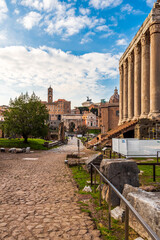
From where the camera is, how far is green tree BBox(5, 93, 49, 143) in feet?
80.6

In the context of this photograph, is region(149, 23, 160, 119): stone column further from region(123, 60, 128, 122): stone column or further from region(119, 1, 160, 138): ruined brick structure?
region(123, 60, 128, 122): stone column

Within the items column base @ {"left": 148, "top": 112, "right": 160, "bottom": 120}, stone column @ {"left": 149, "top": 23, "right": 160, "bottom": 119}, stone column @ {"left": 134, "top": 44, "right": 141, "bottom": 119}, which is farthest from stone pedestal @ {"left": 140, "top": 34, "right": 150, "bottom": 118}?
stone column @ {"left": 134, "top": 44, "right": 141, "bottom": 119}

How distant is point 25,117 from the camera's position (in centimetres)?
2531

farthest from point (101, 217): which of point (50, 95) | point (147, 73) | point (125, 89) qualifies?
point (50, 95)

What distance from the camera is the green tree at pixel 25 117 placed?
2458 cm

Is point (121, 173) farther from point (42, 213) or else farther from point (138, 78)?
point (138, 78)

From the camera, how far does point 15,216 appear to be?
14.1 ft

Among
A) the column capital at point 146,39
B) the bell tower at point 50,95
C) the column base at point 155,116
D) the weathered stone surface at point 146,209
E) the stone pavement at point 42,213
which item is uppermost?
the bell tower at point 50,95

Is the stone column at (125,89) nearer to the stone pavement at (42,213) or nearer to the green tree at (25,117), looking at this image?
the green tree at (25,117)

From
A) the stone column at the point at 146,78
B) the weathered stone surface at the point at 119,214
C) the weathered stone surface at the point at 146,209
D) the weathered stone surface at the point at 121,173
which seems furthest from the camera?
the stone column at the point at 146,78

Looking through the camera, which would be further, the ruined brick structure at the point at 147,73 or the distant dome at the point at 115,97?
the distant dome at the point at 115,97

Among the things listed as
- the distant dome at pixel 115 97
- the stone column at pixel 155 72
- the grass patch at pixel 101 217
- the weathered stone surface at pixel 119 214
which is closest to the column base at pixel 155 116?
the stone column at pixel 155 72

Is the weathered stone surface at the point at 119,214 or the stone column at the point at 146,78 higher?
the stone column at the point at 146,78

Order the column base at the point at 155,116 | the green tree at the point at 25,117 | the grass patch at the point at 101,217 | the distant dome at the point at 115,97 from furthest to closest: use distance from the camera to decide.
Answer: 1. the distant dome at the point at 115,97
2. the green tree at the point at 25,117
3. the column base at the point at 155,116
4. the grass patch at the point at 101,217
